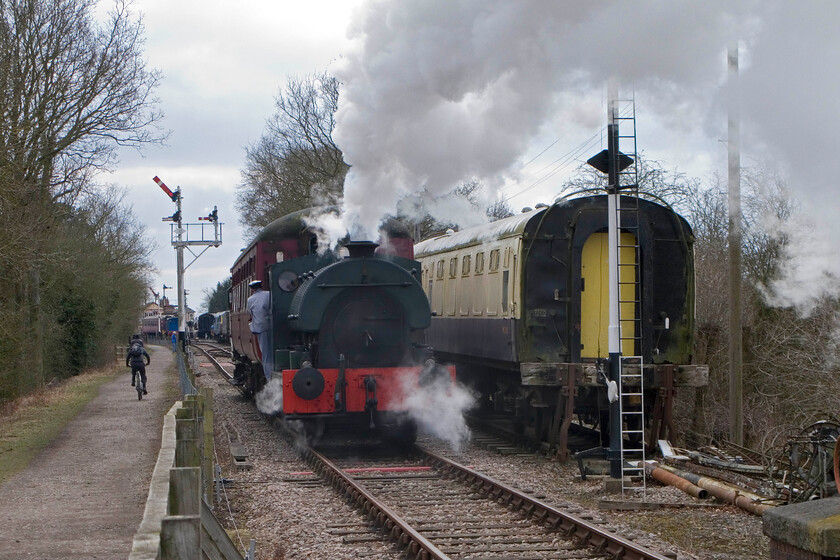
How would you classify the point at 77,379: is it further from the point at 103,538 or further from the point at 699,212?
the point at 103,538

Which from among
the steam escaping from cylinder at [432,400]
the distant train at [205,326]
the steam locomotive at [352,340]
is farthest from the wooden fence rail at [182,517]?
the distant train at [205,326]

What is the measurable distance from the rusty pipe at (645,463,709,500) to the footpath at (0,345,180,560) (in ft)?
17.4

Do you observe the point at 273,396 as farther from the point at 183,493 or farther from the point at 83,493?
the point at 183,493

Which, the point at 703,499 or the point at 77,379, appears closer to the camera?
the point at 703,499

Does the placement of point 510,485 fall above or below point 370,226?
below

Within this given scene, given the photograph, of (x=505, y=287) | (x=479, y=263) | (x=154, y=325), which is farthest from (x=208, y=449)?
(x=154, y=325)

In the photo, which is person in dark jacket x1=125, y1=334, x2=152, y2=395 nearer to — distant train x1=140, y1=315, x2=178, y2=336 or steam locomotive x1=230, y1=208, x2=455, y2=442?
steam locomotive x1=230, y1=208, x2=455, y2=442

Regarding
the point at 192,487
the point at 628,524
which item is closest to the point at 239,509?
the point at 628,524

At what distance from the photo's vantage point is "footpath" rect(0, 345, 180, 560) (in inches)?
312

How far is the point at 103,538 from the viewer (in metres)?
8.13

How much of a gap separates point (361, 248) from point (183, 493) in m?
8.74

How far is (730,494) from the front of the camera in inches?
366

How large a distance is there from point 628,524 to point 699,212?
16089 millimetres

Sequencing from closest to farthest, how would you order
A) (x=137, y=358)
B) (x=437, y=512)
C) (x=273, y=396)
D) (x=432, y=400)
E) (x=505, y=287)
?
1. (x=437, y=512)
2. (x=432, y=400)
3. (x=273, y=396)
4. (x=505, y=287)
5. (x=137, y=358)
